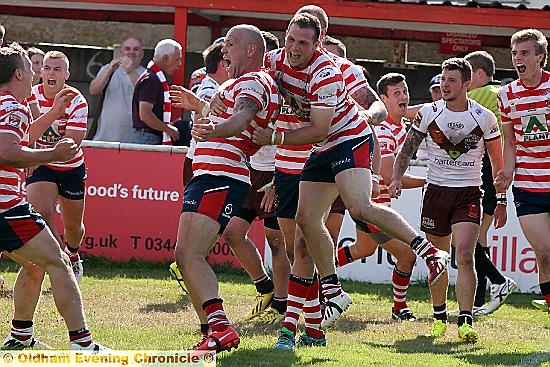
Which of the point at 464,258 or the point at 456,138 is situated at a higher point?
the point at 456,138

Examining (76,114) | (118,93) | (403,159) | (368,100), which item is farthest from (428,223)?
(118,93)

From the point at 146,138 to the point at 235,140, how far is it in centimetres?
652

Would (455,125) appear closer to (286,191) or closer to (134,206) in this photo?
(286,191)

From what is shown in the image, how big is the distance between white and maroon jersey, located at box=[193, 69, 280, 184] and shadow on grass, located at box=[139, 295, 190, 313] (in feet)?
9.48

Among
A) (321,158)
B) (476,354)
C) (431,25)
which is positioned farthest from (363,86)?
(431,25)

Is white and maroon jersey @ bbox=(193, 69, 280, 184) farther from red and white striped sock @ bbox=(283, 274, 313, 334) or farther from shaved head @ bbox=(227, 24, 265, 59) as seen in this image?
red and white striped sock @ bbox=(283, 274, 313, 334)

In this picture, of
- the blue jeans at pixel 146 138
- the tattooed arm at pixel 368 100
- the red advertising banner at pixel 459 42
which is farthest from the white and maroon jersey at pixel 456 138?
the red advertising banner at pixel 459 42

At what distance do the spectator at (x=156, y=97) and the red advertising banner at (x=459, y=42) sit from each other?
6.56 m

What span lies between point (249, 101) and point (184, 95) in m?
0.72

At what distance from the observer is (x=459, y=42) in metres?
19.0

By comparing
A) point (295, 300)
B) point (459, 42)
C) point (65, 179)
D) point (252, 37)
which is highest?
point (459, 42)

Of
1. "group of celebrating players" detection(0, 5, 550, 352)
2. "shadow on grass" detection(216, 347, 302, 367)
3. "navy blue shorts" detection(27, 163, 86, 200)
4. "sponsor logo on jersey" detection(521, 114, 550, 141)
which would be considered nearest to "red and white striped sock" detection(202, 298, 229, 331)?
"group of celebrating players" detection(0, 5, 550, 352)

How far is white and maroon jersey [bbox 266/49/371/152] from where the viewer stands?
7.70 meters

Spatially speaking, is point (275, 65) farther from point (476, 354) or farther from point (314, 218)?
point (476, 354)
